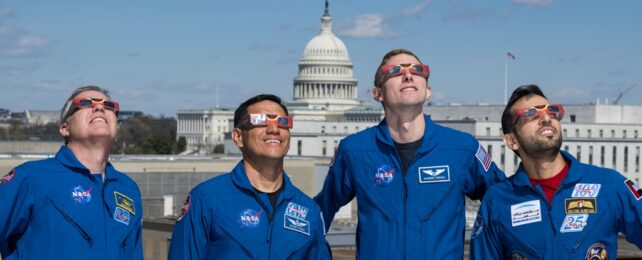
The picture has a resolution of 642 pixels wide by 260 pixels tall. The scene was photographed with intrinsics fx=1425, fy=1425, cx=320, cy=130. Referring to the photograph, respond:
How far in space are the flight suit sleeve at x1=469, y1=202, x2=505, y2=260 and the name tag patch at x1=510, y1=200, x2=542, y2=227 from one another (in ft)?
0.61

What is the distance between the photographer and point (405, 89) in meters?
8.61

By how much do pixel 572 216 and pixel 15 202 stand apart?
10.1ft

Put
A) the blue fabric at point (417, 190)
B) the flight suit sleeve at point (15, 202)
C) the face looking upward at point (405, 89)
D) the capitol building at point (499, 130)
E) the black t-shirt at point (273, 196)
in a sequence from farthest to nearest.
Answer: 1. the capitol building at point (499, 130)
2. the face looking upward at point (405, 89)
3. the blue fabric at point (417, 190)
4. the black t-shirt at point (273, 196)
5. the flight suit sleeve at point (15, 202)

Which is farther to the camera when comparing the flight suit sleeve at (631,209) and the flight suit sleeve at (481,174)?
the flight suit sleeve at (481,174)

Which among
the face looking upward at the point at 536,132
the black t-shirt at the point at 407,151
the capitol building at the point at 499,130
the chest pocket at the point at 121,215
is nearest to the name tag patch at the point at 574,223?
the face looking upward at the point at 536,132

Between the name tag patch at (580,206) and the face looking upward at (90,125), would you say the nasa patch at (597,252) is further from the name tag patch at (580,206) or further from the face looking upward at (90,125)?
the face looking upward at (90,125)

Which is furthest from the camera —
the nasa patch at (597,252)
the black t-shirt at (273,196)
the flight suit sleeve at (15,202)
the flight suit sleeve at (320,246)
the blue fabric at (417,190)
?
the blue fabric at (417,190)

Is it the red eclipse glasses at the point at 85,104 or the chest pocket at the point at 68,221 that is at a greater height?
the red eclipse glasses at the point at 85,104

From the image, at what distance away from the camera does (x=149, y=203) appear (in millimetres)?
58312

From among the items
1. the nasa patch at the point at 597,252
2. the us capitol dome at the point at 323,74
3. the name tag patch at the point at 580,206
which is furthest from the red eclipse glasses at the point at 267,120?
the us capitol dome at the point at 323,74

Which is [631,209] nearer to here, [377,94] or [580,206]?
[580,206]

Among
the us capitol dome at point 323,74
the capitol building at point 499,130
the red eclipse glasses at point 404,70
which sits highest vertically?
the us capitol dome at point 323,74

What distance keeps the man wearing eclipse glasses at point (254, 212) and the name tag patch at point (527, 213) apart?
1.18m

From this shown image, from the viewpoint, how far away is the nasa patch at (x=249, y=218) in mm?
8062
